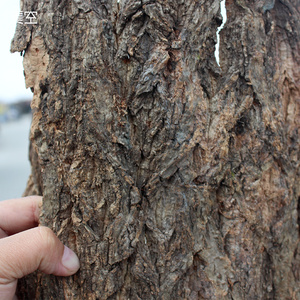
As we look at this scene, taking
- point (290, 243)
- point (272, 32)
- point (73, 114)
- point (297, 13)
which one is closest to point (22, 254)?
point (73, 114)

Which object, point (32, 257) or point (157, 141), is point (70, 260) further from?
point (157, 141)

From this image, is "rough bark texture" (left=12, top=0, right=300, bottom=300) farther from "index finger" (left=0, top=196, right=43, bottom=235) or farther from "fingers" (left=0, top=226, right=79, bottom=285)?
"index finger" (left=0, top=196, right=43, bottom=235)

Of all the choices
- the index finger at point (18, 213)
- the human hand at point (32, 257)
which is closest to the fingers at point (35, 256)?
the human hand at point (32, 257)

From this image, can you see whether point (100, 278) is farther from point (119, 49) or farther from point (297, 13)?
point (297, 13)

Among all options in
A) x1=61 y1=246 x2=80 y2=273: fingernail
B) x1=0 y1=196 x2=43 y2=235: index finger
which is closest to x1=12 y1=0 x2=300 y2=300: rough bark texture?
x1=61 y1=246 x2=80 y2=273: fingernail

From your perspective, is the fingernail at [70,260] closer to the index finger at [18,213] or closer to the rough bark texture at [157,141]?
the rough bark texture at [157,141]

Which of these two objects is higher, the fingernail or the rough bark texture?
the rough bark texture
